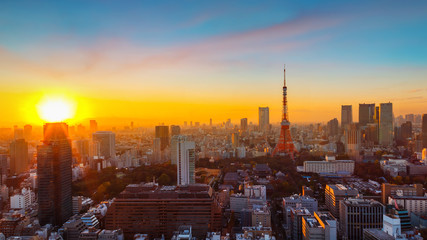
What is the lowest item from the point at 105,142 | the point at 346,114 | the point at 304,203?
the point at 304,203

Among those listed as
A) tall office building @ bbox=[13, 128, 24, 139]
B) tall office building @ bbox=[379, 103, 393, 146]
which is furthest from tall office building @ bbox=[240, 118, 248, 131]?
tall office building @ bbox=[13, 128, 24, 139]

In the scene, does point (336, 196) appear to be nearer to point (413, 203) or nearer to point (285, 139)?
point (413, 203)

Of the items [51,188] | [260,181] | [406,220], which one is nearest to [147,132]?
[260,181]

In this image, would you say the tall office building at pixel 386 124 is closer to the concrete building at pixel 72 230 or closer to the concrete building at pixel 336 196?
the concrete building at pixel 336 196

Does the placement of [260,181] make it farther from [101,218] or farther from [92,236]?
[92,236]

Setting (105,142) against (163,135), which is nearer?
(105,142)

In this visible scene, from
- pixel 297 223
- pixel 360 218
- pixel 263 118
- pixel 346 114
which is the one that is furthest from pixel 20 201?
pixel 263 118

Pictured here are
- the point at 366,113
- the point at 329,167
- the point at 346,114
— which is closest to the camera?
the point at 329,167

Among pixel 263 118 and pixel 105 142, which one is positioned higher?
pixel 263 118
